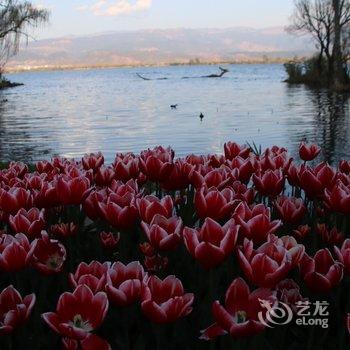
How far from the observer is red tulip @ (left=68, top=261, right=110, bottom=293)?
7.26 ft

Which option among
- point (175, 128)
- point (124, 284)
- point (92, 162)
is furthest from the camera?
point (175, 128)

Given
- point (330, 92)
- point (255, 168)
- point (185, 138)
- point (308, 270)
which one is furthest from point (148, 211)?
point (330, 92)

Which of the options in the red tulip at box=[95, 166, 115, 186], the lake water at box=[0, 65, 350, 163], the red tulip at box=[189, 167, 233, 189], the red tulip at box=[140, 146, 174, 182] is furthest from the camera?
the lake water at box=[0, 65, 350, 163]

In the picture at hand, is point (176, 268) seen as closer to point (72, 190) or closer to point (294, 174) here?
point (72, 190)

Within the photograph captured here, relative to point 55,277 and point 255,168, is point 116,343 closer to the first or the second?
point 55,277

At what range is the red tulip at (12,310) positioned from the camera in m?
2.15

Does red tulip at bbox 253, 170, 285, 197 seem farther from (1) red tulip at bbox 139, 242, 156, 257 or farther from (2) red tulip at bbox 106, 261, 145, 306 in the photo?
(2) red tulip at bbox 106, 261, 145, 306

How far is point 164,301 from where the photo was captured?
7.32 feet

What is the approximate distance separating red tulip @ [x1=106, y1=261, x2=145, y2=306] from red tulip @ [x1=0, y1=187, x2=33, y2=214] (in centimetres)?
109

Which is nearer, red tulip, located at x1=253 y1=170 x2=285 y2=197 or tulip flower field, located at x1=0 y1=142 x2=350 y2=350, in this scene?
tulip flower field, located at x1=0 y1=142 x2=350 y2=350

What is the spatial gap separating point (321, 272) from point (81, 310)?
93 cm

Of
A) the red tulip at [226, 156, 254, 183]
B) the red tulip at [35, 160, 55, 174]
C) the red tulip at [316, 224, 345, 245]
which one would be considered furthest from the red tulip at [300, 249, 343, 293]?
the red tulip at [35, 160, 55, 174]

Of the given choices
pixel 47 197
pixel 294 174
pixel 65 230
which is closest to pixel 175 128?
pixel 294 174

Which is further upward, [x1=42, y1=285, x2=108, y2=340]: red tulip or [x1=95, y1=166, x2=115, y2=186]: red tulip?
[x1=95, y1=166, x2=115, y2=186]: red tulip
